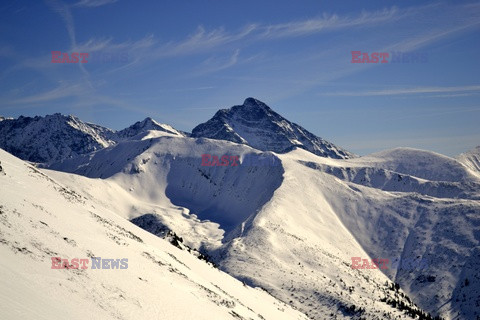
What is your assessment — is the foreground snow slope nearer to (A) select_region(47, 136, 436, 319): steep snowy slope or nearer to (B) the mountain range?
(B) the mountain range

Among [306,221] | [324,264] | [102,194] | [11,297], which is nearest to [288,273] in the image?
[324,264]

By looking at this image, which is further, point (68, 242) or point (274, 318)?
point (274, 318)

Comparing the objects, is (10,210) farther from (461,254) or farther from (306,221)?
(461,254)

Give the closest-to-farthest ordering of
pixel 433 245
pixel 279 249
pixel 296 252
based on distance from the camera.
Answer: pixel 279 249 → pixel 296 252 → pixel 433 245

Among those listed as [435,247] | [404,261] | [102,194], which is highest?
[435,247]

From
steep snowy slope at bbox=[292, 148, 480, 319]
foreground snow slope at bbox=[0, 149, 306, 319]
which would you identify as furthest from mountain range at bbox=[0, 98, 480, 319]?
steep snowy slope at bbox=[292, 148, 480, 319]

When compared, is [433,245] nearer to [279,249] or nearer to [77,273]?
[279,249]

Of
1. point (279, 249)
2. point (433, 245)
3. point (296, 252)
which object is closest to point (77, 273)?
point (279, 249)

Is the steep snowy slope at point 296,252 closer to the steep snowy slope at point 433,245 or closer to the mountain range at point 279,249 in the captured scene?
the mountain range at point 279,249

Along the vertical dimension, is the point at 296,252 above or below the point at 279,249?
above
